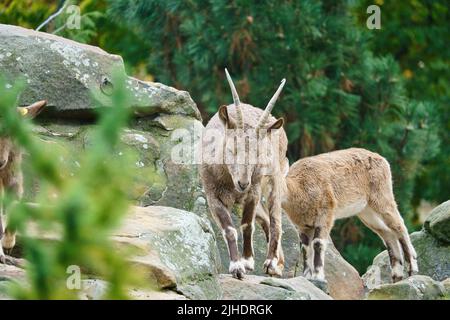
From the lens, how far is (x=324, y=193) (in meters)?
10.5

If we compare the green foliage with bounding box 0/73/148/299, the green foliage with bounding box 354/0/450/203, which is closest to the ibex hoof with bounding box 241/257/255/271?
the green foliage with bounding box 0/73/148/299

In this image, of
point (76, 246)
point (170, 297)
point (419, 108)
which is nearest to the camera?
point (76, 246)

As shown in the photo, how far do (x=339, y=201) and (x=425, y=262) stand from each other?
44.3 inches

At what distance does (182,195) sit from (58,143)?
4.32 ft

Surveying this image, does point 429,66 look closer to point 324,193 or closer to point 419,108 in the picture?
point 419,108

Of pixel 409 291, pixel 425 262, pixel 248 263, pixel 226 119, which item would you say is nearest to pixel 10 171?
pixel 226 119

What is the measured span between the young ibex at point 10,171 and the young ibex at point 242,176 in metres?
1.51

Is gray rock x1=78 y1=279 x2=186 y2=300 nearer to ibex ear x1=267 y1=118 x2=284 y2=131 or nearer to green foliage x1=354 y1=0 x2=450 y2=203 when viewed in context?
ibex ear x1=267 y1=118 x2=284 y2=131

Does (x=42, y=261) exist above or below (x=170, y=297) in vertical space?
above

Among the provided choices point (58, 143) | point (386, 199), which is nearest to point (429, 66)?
point (386, 199)

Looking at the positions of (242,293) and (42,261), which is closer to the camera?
(42,261)

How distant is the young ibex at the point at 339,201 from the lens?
10320mm

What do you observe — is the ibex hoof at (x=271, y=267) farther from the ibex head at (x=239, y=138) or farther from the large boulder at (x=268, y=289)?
the ibex head at (x=239, y=138)
